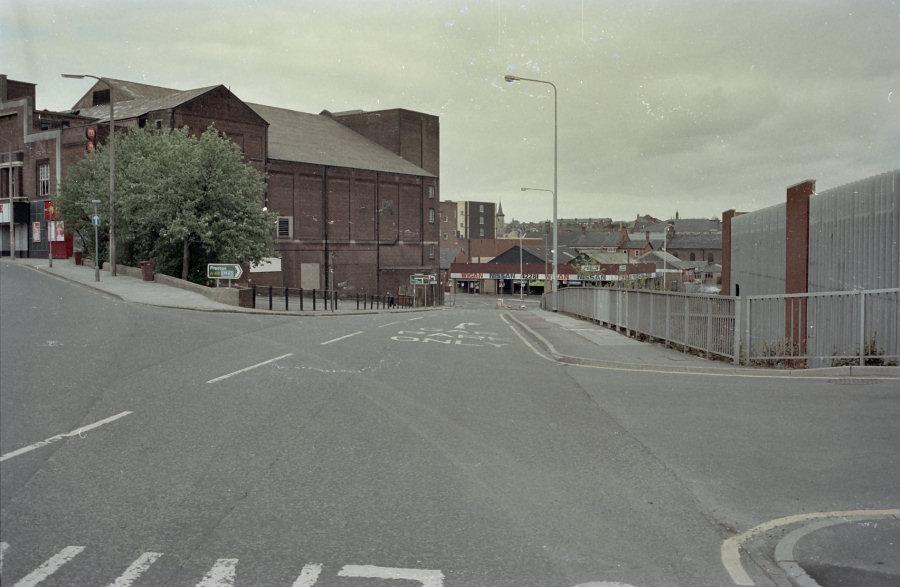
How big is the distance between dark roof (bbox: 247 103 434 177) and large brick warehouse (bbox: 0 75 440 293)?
0.69 feet

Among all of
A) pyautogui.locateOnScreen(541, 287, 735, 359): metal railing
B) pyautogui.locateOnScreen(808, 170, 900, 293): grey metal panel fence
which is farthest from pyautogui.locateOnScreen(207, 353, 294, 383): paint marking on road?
pyautogui.locateOnScreen(808, 170, 900, 293): grey metal panel fence

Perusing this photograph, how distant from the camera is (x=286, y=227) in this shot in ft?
236

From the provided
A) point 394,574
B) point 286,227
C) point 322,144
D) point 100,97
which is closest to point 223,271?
point 394,574

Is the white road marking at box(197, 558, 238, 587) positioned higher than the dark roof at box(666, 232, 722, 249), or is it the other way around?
the dark roof at box(666, 232, 722, 249)

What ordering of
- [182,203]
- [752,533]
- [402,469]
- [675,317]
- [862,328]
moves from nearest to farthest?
[752,533]
[402,469]
[862,328]
[675,317]
[182,203]

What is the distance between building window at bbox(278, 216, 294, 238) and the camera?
7169cm

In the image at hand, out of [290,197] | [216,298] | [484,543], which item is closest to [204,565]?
[484,543]

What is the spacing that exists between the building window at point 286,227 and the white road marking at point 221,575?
224ft

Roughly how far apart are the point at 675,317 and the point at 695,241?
158m

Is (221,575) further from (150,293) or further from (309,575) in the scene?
(150,293)

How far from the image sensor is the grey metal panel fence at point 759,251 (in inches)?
906

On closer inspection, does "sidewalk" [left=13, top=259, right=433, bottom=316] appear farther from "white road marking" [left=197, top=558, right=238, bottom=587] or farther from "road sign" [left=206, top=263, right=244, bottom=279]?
"white road marking" [left=197, top=558, right=238, bottom=587]

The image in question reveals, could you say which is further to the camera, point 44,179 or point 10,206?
point 44,179

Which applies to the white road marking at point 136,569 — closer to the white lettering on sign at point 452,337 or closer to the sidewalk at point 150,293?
the white lettering on sign at point 452,337
